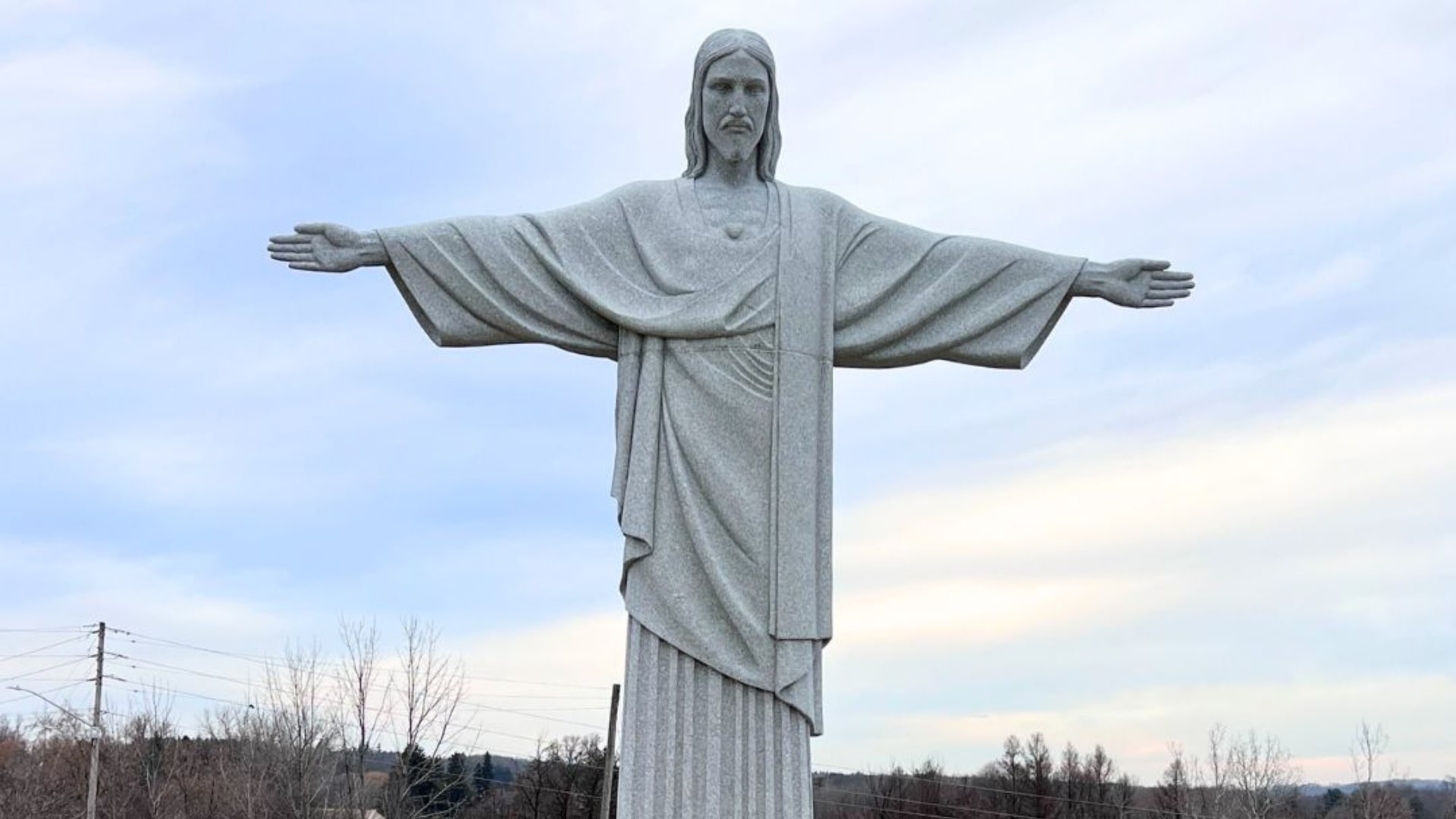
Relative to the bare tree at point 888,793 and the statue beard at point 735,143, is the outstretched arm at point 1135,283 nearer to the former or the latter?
the statue beard at point 735,143

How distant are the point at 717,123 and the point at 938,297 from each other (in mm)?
1561

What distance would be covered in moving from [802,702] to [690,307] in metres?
2.17

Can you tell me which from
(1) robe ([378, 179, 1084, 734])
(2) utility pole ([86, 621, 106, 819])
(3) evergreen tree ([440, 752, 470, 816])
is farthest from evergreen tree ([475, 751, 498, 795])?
(1) robe ([378, 179, 1084, 734])

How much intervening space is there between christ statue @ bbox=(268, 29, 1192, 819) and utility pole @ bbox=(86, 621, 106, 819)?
35.5 m

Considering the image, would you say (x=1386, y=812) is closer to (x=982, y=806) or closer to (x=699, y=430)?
(x=982, y=806)

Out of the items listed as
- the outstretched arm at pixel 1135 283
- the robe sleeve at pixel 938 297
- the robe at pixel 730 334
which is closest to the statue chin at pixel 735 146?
the robe at pixel 730 334

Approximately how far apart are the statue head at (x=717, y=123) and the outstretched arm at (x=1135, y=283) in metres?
1.86

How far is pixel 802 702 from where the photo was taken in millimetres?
8828

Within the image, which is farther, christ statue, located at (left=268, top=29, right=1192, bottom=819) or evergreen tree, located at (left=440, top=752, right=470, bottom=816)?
evergreen tree, located at (left=440, top=752, right=470, bottom=816)

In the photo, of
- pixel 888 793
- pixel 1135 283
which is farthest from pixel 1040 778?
pixel 1135 283

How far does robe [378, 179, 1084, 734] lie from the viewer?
8.91 metres

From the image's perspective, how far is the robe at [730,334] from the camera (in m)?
8.91

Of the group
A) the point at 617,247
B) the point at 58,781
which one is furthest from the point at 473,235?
the point at 58,781

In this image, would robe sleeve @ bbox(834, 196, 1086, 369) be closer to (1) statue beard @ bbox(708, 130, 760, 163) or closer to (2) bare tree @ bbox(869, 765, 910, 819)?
(1) statue beard @ bbox(708, 130, 760, 163)
